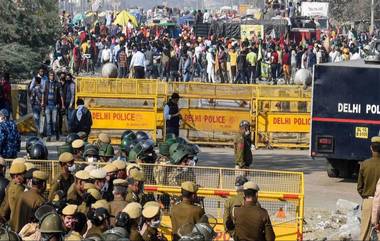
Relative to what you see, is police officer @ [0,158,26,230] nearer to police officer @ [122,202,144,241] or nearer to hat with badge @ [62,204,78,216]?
hat with badge @ [62,204,78,216]

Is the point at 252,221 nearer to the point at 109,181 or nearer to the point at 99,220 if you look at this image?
the point at 99,220

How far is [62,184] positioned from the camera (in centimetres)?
1647

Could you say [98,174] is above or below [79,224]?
above

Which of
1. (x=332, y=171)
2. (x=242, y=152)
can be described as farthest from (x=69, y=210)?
(x=332, y=171)

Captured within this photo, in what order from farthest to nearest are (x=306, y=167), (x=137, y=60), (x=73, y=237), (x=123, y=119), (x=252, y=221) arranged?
(x=137, y=60)
(x=123, y=119)
(x=306, y=167)
(x=252, y=221)
(x=73, y=237)

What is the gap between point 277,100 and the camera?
2975cm

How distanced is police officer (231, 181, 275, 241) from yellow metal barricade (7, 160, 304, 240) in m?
3.03

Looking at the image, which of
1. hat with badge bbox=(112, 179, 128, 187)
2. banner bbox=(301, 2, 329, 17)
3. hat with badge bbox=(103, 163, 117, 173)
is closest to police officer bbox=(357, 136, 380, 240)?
hat with badge bbox=(103, 163, 117, 173)

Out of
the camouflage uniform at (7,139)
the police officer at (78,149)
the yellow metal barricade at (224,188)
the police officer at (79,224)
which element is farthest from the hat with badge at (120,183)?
the camouflage uniform at (7,139)

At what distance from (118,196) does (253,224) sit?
5.36 ft

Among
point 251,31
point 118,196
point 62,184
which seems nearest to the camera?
point 118,196

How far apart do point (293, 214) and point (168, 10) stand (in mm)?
79085

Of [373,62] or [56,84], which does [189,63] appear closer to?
[56,84]

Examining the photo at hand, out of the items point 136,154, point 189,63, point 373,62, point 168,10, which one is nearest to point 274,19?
point 189,63
